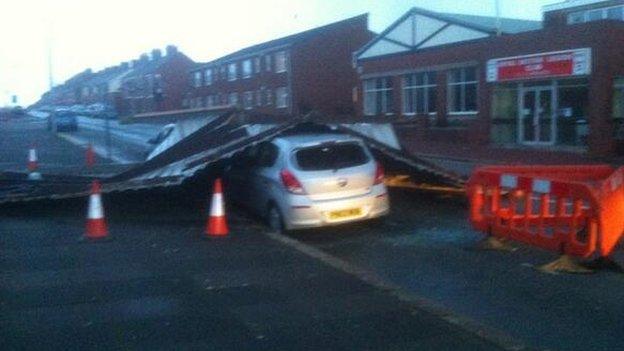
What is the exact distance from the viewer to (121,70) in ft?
355

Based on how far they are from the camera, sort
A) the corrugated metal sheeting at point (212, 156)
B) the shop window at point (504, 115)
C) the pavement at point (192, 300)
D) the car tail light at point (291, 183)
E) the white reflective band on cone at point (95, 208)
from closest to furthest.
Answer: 1. the pavement at point (192, 300)
2. the white reflective band on cone at point (95, 208)
3. the car tail light at point (291, 183)
4. the corrugated metal sheeting at point (212, 156)
5. the shop window at point (504, 115)

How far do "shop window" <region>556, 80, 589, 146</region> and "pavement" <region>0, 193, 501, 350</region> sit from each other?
63.0 ft

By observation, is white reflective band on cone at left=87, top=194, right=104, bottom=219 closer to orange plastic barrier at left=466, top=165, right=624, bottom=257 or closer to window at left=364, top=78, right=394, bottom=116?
orange plastic barrier at left=466, top=165, right=624, bottom=257

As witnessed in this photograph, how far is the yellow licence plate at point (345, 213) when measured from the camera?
10062 millimetres

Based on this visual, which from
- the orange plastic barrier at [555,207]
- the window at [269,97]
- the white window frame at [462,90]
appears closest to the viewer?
the orange plastic barrier at [555,207]

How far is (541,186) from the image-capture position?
27.4 feet

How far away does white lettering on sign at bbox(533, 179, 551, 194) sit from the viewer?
27.1ft

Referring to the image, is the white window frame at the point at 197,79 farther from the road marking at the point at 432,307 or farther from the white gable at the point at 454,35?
the road marking at the point at 432,307

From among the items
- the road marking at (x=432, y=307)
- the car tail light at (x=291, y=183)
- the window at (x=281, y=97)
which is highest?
the window at (x=281, y=97)

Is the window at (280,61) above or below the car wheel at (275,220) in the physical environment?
above

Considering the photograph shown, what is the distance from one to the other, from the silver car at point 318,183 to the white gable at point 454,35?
22.0 meters

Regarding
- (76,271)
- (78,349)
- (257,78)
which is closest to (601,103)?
(76,271)

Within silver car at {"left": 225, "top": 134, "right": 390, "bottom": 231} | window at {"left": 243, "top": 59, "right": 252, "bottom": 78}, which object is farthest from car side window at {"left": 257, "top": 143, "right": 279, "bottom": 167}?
window at {"left": 243, "top": 59, "right": 252, "bottom": 78}

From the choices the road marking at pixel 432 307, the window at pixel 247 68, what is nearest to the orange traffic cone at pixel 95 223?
the road marking at pixel 432 307
